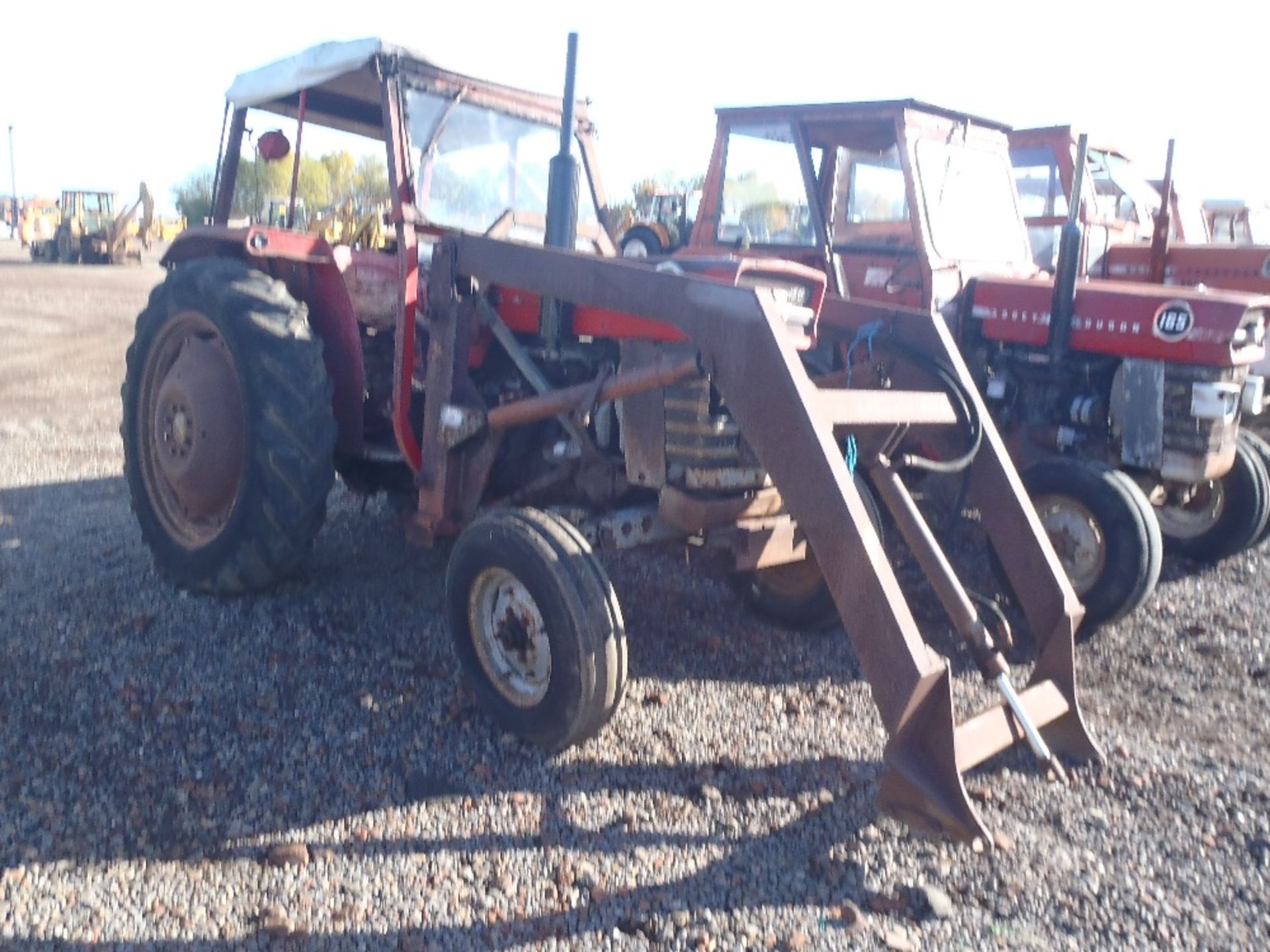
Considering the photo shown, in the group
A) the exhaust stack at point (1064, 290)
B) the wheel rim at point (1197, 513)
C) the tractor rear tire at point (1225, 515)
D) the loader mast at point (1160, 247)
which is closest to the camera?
the exhaust stack at point (1064, 290)

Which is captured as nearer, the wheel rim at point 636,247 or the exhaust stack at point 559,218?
the exhaust stack at point 559,218

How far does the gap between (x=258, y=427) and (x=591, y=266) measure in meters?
1.43

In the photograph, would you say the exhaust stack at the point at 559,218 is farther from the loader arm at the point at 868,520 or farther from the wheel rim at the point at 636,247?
the wheel rim at the point at 636,247

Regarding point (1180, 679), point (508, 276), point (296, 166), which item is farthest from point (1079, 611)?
point (296, 166)

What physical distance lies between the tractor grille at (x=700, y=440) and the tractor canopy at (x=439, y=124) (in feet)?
4.80

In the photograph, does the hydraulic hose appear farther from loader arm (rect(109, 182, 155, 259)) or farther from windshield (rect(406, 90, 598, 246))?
loader arm (rect(109, 182, 155, 259))

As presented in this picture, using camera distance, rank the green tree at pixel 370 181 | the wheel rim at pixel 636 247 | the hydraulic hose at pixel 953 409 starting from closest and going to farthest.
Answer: the hydraulic hose at pixel 953 409 → the green tree at pixel 370 181 → the wheel rim at pixel 636 247

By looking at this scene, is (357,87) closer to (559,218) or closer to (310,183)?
(310,183)

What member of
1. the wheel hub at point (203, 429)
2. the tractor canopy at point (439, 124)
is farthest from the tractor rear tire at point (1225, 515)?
the wheel hub at point (203, 429)

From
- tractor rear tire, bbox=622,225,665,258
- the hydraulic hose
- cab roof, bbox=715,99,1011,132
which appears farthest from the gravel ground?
tractor rear tire, bbox=622,225,665,258

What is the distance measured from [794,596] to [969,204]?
264 centimetres

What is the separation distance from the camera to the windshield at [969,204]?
17.4 feet

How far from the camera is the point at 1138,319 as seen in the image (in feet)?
15.8

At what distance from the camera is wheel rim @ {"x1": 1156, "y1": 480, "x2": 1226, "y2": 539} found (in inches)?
221
